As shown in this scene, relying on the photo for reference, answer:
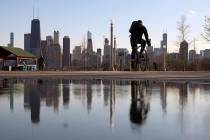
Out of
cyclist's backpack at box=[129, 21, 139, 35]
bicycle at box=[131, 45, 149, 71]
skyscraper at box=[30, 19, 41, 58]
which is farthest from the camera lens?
skyscraper at box=[30, 19, 41, 58]

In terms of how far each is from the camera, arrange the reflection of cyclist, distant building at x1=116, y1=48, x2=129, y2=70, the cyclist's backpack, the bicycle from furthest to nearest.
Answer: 1. distant building at x1=116, y1=48, x2=129, y2=70
2. the bicycle
3. the reflection of cyclist
4. the cyclist's backpack

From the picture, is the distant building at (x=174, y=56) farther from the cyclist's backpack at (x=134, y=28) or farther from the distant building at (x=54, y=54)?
the distant building at (x=54, y=54)

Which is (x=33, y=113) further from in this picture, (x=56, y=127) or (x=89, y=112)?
(x=56, y=127)

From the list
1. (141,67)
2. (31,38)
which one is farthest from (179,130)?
(31,38)

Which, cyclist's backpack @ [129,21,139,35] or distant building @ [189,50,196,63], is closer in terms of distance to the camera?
cyclist's backpack @ [129,21,139,35]

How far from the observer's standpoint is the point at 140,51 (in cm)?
3488

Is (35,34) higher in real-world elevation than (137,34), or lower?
higher

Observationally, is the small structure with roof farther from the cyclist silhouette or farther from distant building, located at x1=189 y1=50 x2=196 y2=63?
the cyclist silhouette

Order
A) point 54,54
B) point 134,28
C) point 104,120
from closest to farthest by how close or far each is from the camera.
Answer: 1. point 104,120
2. point 134,28
3. point 54,54

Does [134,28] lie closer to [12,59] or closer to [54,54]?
[12,59]

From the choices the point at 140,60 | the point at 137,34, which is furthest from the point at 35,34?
the point at 137,34

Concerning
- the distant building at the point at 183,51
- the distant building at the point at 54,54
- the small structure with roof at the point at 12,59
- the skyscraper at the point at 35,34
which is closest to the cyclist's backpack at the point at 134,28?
the distant building at the point at 183,51

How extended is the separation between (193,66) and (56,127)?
50.4 m

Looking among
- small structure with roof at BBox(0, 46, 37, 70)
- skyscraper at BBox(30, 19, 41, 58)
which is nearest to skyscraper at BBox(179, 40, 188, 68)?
small structure with roof at BBox(0, 46, 37, 70)
